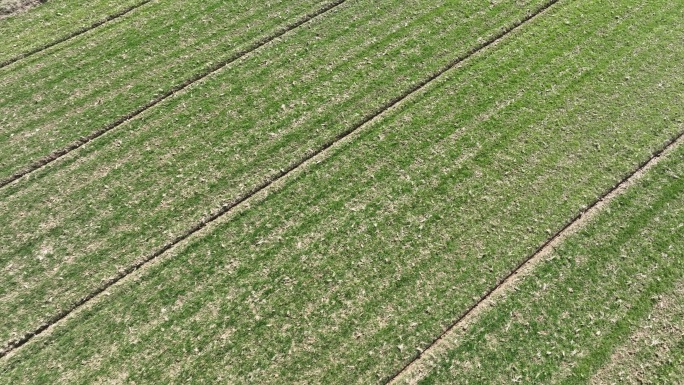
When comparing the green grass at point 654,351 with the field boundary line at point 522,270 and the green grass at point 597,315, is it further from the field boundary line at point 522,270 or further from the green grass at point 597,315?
the field boundary line at point 522,270

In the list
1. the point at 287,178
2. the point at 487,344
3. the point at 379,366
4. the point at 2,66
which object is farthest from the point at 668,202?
the point at 2,66

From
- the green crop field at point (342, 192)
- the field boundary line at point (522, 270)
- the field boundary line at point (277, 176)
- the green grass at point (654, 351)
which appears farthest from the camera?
the field boundary line at point (277, 176)

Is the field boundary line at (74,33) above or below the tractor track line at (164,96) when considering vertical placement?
above

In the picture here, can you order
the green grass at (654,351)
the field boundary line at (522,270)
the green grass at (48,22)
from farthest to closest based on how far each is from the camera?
the green grass at (48,22)
the field boundary line at (522,270)
the green grass at (654,351)

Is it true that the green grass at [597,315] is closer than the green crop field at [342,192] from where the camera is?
Yes

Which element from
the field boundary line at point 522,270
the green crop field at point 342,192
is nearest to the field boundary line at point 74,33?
the green crop field at point 342,192

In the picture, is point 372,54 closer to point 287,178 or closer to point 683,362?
point 287,178
